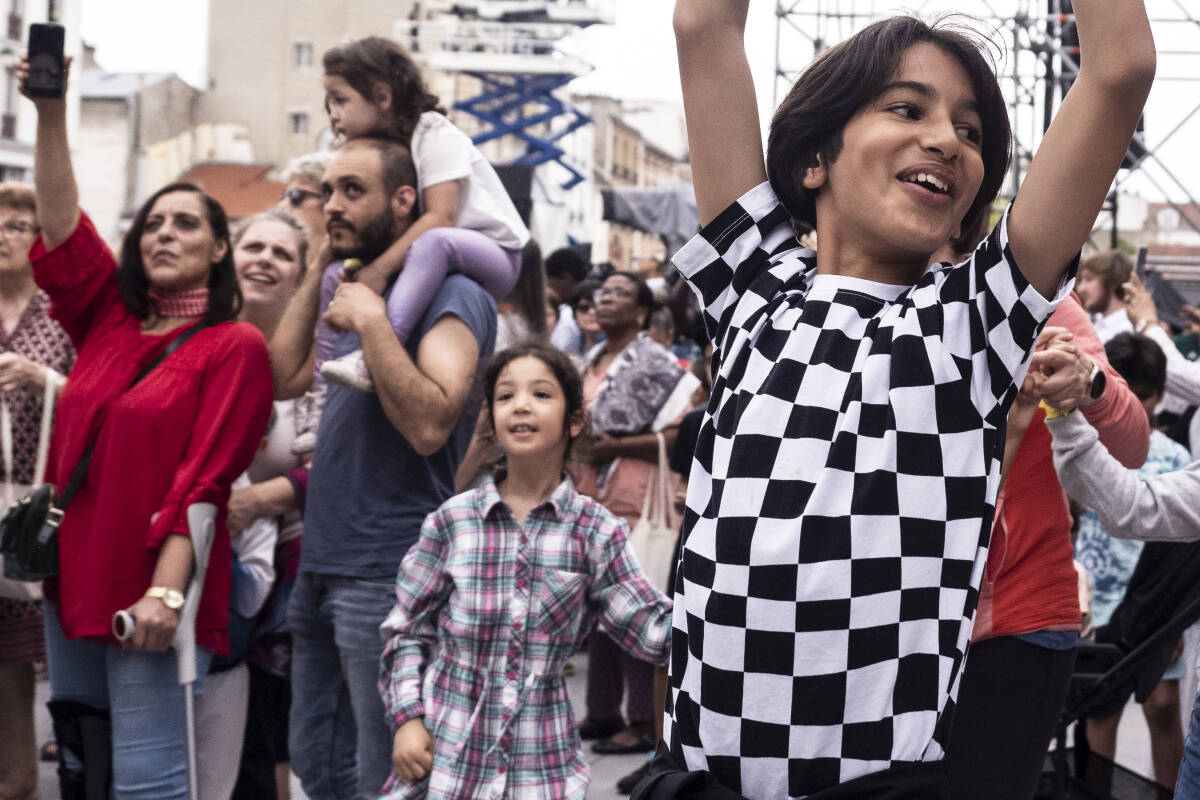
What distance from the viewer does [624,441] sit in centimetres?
637

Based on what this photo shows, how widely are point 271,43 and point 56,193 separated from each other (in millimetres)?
54836

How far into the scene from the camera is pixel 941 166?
67.2 inches

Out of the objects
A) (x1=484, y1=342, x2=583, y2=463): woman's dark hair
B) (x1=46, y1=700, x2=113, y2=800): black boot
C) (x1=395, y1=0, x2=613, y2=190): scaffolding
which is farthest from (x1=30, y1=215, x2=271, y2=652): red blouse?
(x1=395, y1=0, x2=613, y2=190): scaffolding

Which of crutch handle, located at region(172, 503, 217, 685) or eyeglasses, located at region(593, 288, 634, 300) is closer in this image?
crutch handle, located at region(172, 503, 217, 685)

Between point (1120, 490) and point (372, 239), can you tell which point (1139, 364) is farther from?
point (372, 239)

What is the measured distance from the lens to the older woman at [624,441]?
6.30 metres

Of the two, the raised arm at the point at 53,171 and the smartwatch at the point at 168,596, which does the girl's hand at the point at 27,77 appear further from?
the smartwatch at the point at 168,596

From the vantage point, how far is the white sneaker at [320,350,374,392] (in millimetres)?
3354

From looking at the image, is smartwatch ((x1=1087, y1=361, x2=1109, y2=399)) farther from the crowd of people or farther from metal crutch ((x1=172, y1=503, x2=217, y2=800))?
metal crutch ((x1=172, y1=503, x2=217, y2=800))

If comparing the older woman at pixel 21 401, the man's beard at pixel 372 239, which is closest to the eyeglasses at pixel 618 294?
the older woman at pixel 21 401

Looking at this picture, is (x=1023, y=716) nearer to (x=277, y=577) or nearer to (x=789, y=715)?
(x=789, y=715)

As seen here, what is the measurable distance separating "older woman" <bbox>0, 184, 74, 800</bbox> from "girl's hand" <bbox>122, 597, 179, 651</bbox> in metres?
1.15

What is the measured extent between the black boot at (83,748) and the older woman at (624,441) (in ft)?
9.48

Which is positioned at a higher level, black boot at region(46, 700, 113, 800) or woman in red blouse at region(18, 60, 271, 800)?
woman in red blouse at region(18, 60, 271, 800)
